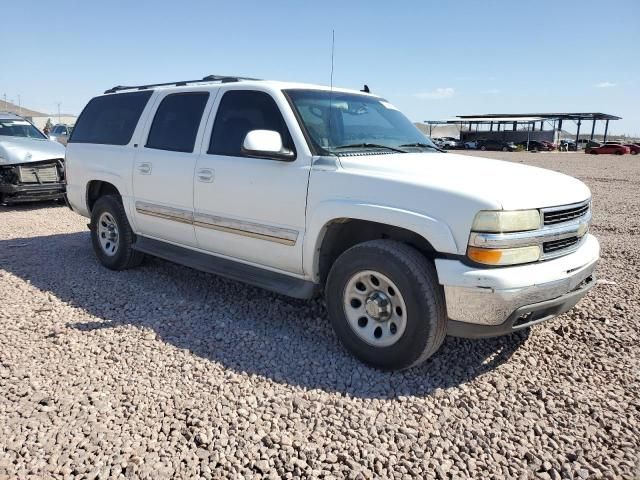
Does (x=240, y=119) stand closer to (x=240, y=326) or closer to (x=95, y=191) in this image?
(x=240, y=326)

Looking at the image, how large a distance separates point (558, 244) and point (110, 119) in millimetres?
4837

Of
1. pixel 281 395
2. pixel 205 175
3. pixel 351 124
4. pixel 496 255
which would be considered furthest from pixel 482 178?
pixel 205 175

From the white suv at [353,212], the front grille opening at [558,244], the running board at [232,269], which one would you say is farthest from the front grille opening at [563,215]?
the running board at [232,269]

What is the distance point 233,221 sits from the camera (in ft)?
14.1

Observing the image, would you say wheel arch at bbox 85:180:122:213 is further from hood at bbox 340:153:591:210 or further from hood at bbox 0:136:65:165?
hood at bbox 0:136:65:165

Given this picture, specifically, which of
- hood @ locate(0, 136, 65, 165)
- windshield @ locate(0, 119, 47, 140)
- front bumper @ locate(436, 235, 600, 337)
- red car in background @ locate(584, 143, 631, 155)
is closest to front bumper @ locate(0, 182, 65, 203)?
hood @ locate(0, 136, 65, 165)

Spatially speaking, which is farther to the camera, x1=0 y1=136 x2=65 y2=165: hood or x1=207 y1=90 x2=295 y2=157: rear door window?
x1=0 y1=136 x2=65 y2=165: hood

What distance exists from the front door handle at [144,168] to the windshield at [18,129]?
7115 mm

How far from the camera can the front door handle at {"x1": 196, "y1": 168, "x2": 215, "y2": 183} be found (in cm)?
441

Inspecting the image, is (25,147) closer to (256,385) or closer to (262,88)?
(262,88)

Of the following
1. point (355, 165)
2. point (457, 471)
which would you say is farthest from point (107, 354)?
point (457, 471)

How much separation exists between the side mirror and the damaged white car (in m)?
7.62

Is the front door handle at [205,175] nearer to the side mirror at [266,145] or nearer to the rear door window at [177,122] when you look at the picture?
the rear door window at [177,122]

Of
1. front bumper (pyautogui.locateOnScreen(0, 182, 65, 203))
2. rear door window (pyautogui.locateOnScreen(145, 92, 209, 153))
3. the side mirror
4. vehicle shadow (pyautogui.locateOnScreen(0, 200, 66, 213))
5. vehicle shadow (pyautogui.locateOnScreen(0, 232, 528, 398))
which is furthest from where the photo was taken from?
vehicle shadow (pyautogui.locateOnScreen(0, 200, 66, 213))
